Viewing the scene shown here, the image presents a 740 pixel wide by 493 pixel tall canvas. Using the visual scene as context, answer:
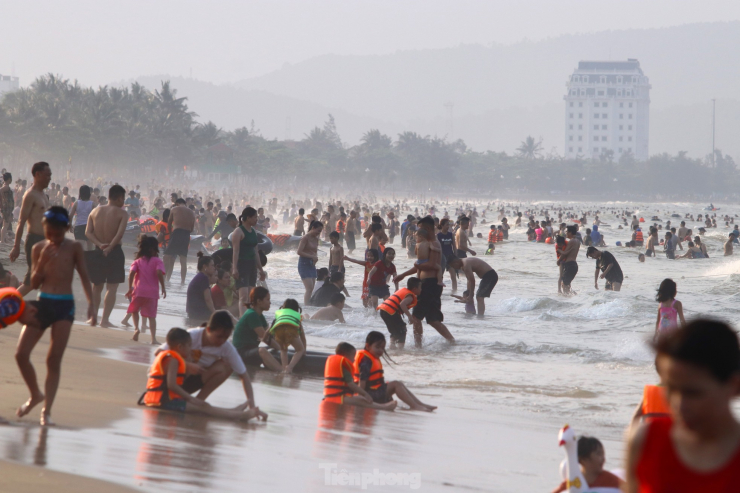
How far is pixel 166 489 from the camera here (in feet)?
11.3

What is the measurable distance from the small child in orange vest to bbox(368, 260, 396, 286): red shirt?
5.58 meters

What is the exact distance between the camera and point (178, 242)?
→ 12641mm

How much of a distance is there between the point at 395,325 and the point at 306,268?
10.2ft

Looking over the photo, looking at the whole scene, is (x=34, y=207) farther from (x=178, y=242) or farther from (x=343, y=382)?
(x=178, y=242)

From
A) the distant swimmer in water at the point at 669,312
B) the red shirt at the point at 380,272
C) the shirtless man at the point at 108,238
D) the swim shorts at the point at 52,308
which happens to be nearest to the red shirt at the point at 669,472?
the swim shorts at the point at 52,308

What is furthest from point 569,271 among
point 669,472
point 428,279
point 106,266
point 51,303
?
point 669,472

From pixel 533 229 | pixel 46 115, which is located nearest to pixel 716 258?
pixel 533 229

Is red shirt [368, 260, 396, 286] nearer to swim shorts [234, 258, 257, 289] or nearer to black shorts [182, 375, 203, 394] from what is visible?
swim shorts [234, 258, 257, 289]

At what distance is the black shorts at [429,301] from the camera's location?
378 inches

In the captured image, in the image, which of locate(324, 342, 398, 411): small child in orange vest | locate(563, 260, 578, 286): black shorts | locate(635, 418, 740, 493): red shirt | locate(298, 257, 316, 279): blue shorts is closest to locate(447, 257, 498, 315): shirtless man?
locate(298, 257, 316, 279): blue shorts

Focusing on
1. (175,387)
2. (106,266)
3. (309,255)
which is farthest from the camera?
(309,255)

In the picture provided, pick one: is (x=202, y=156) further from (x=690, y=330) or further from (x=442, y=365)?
(x=690, y=330)

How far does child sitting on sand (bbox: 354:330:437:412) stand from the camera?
6.15 metres

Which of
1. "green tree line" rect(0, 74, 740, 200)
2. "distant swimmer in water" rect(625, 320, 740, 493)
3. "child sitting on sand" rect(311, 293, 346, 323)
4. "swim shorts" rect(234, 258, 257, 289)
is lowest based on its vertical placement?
"child sitting on sand" rect(311, 293, 346, 323)
